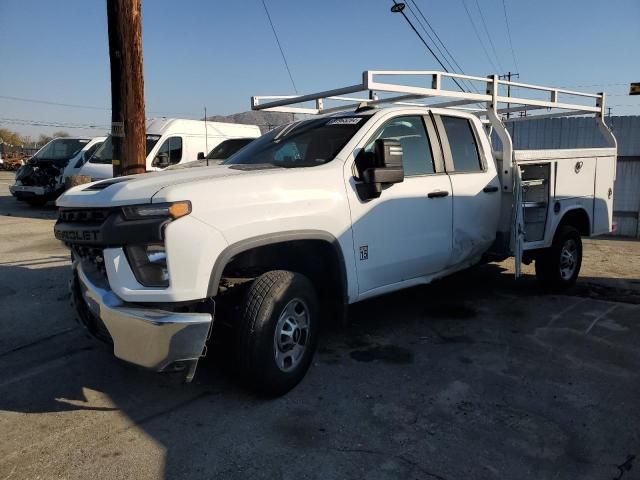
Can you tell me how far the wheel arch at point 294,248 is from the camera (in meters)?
3.19

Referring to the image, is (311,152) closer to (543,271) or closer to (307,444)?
(307,444)

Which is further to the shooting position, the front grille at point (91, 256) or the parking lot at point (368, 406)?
the front grille at point (91, 256)

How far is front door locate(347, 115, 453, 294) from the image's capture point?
4098 mm

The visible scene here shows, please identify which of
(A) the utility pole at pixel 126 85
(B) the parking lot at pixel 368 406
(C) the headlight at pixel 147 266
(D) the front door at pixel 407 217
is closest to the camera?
(B) the parking lot at pixel 368 406

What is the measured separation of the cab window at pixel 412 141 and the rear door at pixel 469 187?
237mm

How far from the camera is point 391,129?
455cm

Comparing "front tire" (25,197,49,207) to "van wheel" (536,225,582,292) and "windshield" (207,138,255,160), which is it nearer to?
"windshield" (207,138,255,160)

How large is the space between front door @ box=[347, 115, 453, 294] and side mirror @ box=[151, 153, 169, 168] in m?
9.31

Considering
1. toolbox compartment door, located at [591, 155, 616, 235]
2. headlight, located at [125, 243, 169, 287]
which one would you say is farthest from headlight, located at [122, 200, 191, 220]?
toolbox compartment door, located at [591, 155, 616, 235]

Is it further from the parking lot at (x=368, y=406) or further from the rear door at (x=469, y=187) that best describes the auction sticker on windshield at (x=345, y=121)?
the parking lot at (x=368, y=406)

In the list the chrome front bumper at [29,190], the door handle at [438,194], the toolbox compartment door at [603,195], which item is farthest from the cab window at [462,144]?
the chrome front bumper at [29,190]

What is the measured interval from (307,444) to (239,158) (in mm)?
2566

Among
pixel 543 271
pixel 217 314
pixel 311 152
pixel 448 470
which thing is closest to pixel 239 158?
pixel 311 152

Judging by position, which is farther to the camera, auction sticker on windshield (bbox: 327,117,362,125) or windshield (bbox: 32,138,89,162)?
windshield (bbox: 32,138,89,162)
